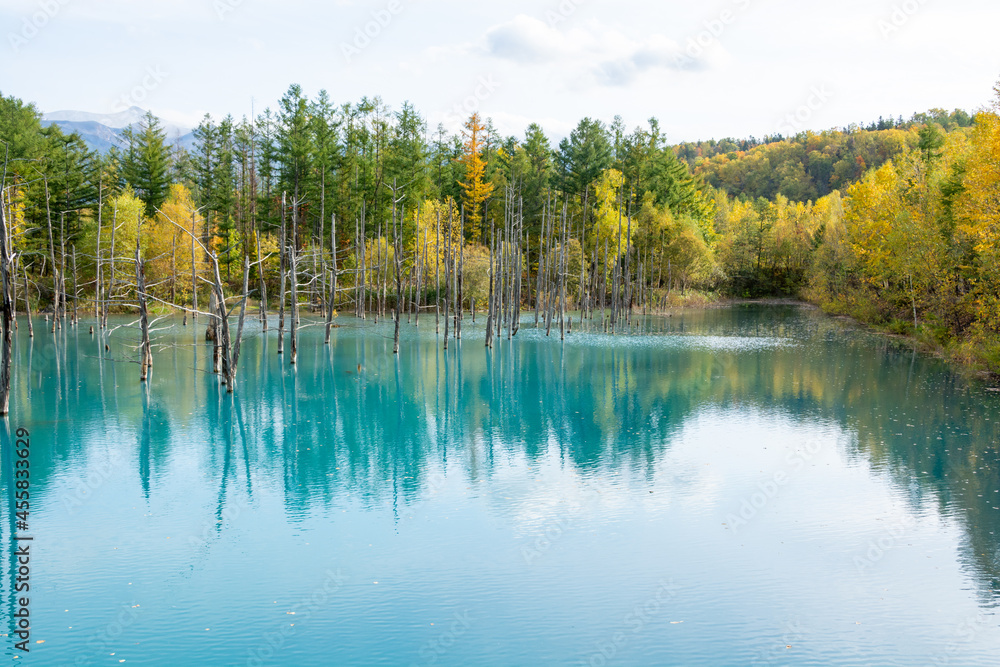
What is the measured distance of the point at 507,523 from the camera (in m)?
10.9

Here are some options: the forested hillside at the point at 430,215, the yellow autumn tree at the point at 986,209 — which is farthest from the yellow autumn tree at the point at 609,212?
the yellow autumn tree at the point at 986,209

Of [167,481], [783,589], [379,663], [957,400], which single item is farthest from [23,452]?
[957,400]

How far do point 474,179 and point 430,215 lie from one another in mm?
8379

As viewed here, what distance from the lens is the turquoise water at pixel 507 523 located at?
25.2 feet

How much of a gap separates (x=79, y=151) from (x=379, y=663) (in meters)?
47.9

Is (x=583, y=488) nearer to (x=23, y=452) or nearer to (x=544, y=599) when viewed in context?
(x=544, y=599)

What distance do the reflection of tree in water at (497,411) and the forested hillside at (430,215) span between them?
5.27 meters
